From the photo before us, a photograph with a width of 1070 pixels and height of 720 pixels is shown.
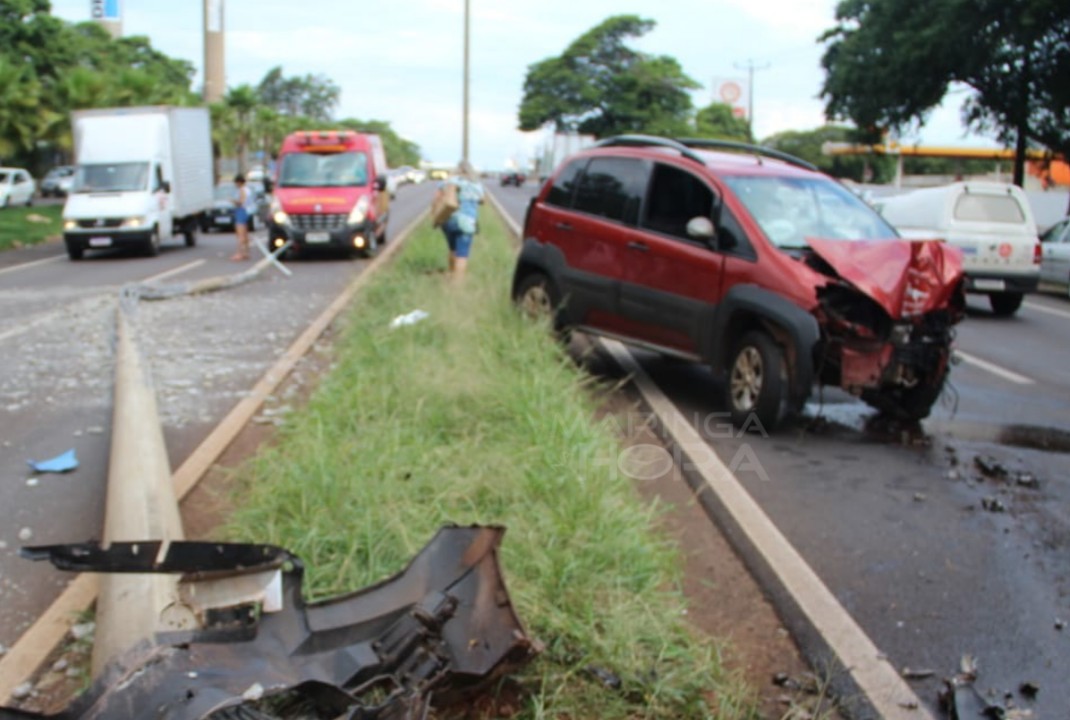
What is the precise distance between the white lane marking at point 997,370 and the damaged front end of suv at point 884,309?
3160 millimetres

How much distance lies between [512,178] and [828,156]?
101 ft

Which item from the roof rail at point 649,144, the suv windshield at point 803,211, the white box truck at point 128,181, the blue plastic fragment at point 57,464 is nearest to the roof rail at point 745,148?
the roof rail at point 649,144

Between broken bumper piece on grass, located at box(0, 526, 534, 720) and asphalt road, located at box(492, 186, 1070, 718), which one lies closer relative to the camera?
broken bumper piece on grass, located at box(0, 526, 534, 720)

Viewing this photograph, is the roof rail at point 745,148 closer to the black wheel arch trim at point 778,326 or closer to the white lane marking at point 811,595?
the black wheel arch trim at point 778,326

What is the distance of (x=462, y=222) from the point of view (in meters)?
14.7

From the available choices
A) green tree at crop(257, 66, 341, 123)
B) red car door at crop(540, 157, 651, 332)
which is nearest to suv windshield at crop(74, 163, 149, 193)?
red car door at crop(540, 157, 651, 332)

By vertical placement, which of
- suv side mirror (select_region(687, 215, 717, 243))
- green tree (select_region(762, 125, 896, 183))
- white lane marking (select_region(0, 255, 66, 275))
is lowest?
white lane marking (select_region(0, 255, 66, 275))

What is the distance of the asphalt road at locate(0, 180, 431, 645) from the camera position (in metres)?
5.56

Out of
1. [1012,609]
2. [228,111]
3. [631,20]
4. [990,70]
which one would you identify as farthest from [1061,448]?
[631,20]

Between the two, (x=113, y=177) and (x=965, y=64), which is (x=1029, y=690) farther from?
(x=965, y=64)

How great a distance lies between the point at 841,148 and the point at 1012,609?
53.0 metres

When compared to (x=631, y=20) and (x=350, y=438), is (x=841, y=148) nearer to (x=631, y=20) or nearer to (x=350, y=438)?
(x=631, y=20)

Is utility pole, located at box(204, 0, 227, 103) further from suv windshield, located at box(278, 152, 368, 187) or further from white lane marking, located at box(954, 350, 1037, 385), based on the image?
white lane marking, located at box(954, 350, 1037, 385)

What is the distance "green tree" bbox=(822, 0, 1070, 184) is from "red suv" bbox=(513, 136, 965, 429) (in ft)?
54.1
